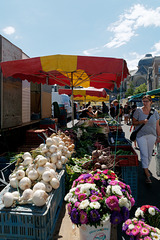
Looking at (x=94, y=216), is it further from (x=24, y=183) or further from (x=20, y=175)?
(x=20, y=175)

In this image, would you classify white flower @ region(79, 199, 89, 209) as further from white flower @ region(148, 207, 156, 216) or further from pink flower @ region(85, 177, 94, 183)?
white flower @ region(148, 207, 156, 216)

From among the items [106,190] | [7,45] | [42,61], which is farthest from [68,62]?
[106,190]

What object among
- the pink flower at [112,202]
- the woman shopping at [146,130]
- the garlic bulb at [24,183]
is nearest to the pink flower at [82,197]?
the pink flower at [112,202]

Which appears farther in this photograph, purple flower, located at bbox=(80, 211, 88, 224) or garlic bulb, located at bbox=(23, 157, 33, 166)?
garlic bulb, located at bbox=(23, 157, 33, 166)

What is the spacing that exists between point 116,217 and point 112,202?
0.14m

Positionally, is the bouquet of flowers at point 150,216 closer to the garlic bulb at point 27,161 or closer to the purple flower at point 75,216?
the purple flower at point 75,216

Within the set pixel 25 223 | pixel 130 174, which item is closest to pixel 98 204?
pixel 25 223

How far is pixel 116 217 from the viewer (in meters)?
1.67

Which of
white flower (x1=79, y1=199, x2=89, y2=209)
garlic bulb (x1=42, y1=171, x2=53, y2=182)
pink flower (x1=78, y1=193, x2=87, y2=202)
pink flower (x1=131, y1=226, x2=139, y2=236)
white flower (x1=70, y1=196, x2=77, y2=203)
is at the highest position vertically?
garlic bulb (x1=42, y1=171, x2=53, y2=182)

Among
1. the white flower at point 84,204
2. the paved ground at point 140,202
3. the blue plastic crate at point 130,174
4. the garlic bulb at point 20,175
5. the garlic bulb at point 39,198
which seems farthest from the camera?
the blue plastic crate at point 130,174

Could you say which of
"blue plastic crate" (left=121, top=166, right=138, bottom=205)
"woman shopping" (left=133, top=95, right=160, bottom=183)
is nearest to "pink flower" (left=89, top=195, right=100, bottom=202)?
"blue plastic crate" (left=121, top=166, right=138, bottom=205)

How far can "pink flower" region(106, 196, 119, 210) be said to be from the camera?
1.66 metres

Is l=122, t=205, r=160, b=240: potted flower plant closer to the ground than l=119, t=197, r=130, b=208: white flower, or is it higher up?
closer to the ground

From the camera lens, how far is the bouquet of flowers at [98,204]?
1.63 meters
